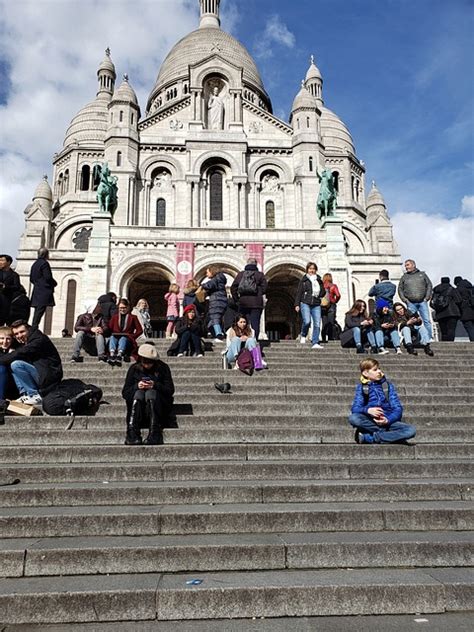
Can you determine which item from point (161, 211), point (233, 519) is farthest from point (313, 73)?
point (233, 519)

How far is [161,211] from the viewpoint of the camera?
29.3 m

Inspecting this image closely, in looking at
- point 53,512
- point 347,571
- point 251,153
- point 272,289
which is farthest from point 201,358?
point 251,153

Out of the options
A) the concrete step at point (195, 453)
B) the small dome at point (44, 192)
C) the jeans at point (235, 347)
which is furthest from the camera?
the small dome at point (44, 192)

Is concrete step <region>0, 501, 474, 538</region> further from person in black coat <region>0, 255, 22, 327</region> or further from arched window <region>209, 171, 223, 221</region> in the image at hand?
arched window <region>209, 171, 223, 221</region>

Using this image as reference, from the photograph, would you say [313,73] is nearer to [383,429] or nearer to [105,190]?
[105,190]

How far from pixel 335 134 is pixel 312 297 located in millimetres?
35527

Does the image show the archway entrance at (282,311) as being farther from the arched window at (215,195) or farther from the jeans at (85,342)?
the jeans at (85,342)

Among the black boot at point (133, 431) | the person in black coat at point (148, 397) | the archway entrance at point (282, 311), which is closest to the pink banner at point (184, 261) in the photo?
the archway entrance at point (282, 311)

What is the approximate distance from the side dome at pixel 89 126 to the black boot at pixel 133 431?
124ft

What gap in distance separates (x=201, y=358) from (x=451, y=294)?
693cm

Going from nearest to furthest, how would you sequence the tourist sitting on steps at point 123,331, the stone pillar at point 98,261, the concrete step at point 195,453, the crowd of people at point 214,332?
the concrete step at point 195,453 → the crowd of people at point 214,332 → the tourist sitting on steps at point 123,331 → the stone pillar at point 98,261

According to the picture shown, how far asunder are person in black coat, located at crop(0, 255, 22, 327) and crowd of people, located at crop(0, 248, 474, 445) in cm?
2

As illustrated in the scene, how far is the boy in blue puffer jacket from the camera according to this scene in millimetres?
5633

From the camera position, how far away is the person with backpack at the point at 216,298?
11.2 m
